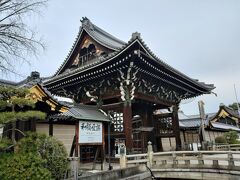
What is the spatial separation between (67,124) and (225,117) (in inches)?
1755

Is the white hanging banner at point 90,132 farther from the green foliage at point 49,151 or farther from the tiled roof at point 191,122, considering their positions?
the tiled roof at point 191,122

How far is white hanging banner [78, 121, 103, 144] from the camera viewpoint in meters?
11.7

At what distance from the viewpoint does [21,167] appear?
7.00 m

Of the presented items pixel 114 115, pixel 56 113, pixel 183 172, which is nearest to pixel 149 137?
pixel 114 115

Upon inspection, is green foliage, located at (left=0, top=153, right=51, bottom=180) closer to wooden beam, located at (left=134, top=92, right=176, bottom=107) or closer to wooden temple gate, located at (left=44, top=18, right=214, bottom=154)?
wooden temple gate, located at (left=44, top=18, right=214, bottom=154)

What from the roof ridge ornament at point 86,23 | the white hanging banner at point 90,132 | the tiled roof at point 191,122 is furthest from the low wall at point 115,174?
the tiled roof at point 191,122

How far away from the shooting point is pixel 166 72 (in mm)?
17188

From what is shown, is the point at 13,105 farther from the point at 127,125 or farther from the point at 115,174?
the point at 127,125

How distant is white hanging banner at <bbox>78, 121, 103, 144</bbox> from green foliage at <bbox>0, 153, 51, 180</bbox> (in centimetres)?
426

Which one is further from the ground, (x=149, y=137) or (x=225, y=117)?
(x=225, y=117)

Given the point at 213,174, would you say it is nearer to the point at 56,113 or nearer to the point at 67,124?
the point at 56,113

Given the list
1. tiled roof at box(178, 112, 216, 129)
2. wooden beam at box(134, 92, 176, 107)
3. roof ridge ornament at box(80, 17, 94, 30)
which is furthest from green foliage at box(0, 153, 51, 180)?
tiled roof at box(178, 112, 216, 129)

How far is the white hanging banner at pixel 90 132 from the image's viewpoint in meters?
11.7

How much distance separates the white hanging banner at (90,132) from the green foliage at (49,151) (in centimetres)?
298
